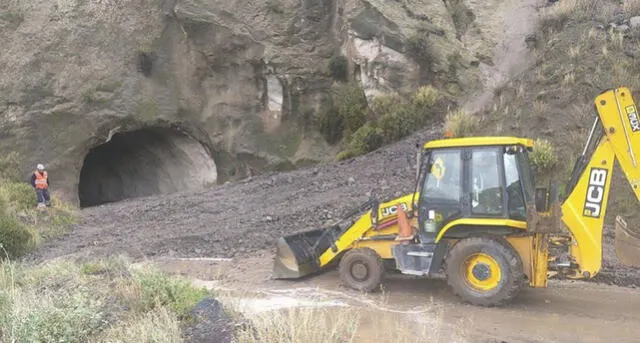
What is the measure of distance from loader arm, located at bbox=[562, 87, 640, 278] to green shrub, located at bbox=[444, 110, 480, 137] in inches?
349

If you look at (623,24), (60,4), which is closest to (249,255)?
(623,24)

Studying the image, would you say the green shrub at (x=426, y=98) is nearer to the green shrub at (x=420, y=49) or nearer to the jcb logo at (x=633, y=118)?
the green shrub at (x=420, y=49)

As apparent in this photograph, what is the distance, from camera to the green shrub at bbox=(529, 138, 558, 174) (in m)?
13.2

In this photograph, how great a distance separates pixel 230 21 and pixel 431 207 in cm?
1787

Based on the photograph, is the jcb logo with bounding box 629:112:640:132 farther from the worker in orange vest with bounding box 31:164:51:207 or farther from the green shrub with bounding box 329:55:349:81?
the green shrub with bounding box 329:55:349:81

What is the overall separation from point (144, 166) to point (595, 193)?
2226cm

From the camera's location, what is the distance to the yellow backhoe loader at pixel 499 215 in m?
7.57

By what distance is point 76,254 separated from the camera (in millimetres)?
12781

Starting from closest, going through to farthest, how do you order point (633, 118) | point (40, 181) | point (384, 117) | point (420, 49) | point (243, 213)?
point (633, 118)
point (243, 213)
point (40, 181)
point (384, 117)
point (420, 49)

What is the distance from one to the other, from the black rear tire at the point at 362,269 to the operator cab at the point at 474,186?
2.94ft

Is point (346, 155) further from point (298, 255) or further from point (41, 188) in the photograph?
point (298, 255)

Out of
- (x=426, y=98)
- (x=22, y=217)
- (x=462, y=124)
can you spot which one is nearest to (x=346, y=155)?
(x=426, y=98)

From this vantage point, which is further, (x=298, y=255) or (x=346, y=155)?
(x=346, y=155)

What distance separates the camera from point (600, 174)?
25.1 ft
